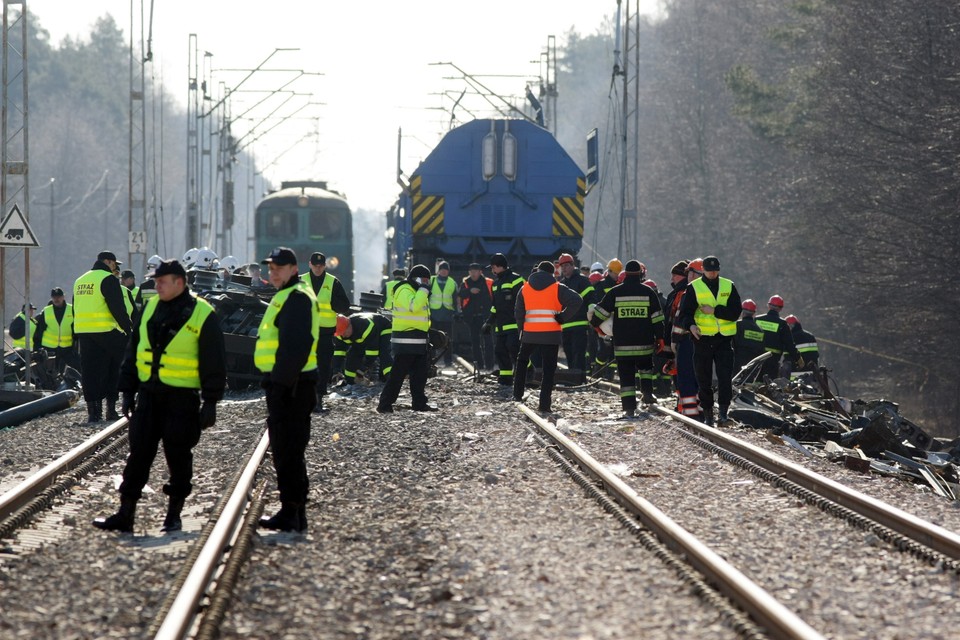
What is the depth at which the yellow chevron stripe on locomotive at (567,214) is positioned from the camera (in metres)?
24.6

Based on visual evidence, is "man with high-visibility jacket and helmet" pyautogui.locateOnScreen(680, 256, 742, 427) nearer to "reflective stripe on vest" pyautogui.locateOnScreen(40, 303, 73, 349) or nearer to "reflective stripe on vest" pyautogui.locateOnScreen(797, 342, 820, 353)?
"reflective stripe on vest" pyautogui.locateOnScreen(797, 342, 820, 353)

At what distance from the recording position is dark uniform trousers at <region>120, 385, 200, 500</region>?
8148 millimetres

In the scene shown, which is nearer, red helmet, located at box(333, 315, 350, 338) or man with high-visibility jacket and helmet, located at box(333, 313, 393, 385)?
red helmet, located at box(333, 315, 350, 338)

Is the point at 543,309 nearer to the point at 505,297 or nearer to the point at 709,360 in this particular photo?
the point at 709,360

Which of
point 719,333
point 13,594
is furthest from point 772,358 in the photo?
point 13,594

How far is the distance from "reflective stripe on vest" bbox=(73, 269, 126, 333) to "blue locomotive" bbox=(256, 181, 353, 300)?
59.5 ft

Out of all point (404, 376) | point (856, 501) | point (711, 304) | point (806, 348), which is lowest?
point (856, 501)

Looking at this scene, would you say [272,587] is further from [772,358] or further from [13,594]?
[772,358]

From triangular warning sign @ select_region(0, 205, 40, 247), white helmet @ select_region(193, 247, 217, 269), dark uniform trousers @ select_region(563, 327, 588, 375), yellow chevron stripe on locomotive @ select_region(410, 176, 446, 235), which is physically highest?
yellow chevron stripe on locomotive @ select_region(410, 176, 446, 235)

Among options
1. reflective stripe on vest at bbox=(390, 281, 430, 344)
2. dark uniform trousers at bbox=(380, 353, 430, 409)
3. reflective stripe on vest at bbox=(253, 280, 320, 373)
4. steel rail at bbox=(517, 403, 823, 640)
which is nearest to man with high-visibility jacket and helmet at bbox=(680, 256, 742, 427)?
reflective stripe on vest at bbox=(390, 281, 430, 344)

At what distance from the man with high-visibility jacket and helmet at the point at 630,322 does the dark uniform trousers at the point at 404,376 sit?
2109 mm

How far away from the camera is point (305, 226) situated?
33188 millimetres

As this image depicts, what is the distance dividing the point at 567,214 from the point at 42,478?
16.1 metres

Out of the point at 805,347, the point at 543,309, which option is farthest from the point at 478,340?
the point at 543,309
